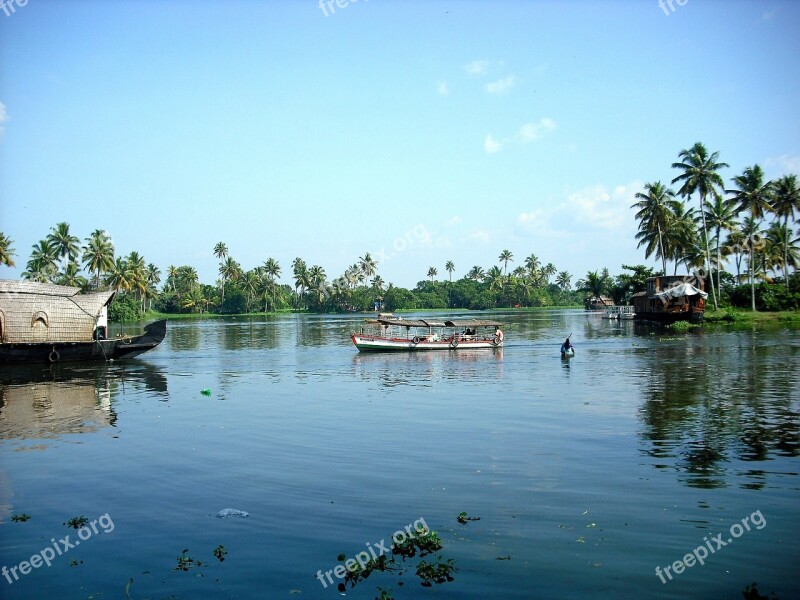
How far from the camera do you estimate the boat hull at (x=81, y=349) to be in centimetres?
4015

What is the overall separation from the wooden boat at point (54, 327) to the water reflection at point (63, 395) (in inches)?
45.3

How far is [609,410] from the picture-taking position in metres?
22.7

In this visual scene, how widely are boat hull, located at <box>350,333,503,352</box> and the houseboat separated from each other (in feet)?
113

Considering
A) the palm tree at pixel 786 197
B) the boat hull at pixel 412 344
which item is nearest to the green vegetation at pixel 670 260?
the palm tree at pixel 786 197

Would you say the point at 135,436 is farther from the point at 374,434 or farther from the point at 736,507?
the point at 736,507

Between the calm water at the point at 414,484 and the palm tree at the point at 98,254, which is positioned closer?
the calm water at the point at 414,484

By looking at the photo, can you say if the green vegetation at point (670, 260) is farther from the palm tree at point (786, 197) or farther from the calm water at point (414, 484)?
the calm water at point (414, 484)

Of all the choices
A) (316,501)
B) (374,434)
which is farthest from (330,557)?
(374,434)

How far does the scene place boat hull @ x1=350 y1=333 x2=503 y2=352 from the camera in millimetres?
51938

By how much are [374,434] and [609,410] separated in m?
9.24

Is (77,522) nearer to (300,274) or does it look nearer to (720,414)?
(720,414)

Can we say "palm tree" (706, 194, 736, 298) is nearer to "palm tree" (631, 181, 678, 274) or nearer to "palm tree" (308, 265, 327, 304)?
"palm tree" (631, 181, 678, 274)

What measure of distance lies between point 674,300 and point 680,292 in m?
2.02

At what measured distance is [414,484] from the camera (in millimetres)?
13453
